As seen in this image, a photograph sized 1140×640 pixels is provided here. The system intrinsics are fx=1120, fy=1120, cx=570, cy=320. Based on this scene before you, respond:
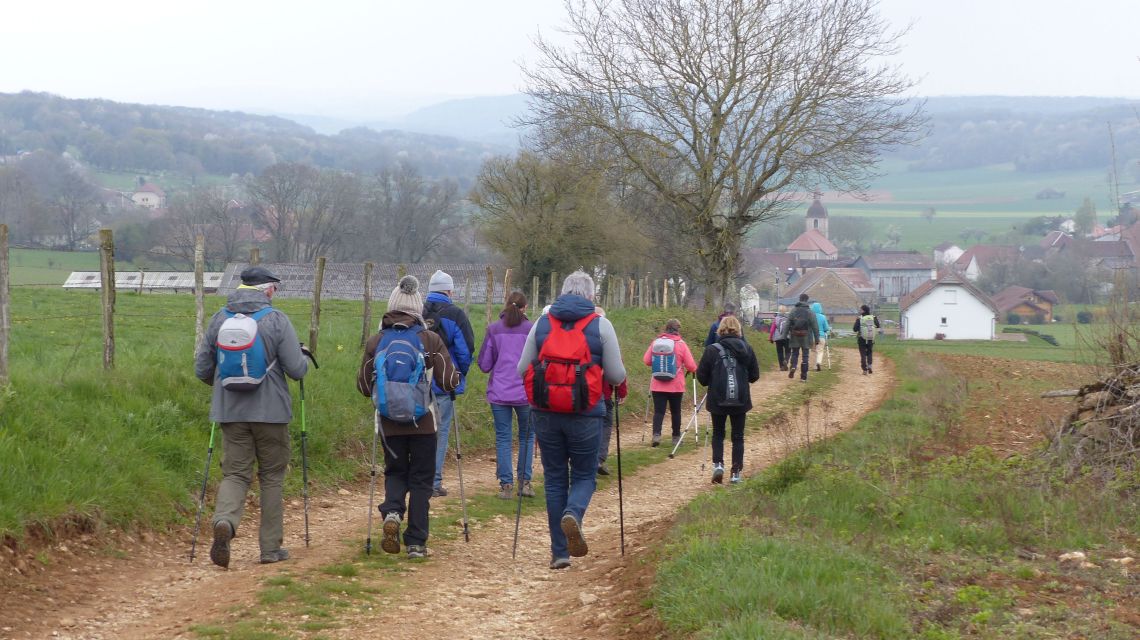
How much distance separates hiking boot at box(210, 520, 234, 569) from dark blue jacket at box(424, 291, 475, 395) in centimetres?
281

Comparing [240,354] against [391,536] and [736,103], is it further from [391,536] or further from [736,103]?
[736,103]

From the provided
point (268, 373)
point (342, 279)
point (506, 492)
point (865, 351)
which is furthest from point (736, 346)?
point (342, 279)

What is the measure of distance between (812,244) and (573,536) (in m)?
178

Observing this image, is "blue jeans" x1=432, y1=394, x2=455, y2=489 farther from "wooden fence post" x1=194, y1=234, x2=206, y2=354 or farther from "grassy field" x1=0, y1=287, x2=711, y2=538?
"wooden fence post" x1=194, y1=234, x2=206, y2=354

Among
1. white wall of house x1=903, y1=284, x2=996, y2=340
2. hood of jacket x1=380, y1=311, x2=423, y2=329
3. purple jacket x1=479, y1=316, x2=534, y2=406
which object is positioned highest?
hood of jacket x1=380, y1=311, x2=423, y2=329

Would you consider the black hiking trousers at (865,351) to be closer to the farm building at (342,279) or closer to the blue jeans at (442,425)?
the blue jeans at (442,425)

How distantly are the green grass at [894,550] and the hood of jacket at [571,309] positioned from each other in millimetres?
1720

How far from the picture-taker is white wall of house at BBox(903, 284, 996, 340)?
9212 cm

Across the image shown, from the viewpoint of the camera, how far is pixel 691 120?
3781 cm

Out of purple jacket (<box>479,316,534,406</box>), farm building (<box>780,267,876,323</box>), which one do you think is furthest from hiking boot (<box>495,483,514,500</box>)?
farm building (<box>780,267,876,323</box>)

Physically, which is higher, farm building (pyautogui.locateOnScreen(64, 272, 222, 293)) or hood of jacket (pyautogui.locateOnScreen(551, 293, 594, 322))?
farm building (pyautogui.locateOnScreen(64, 272, 222, 293))

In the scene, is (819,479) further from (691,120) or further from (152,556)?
(691,120)

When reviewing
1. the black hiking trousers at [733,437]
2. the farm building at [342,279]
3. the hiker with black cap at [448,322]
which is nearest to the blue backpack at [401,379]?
the hiker with black cap at [448,322]

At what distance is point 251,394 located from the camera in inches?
325
